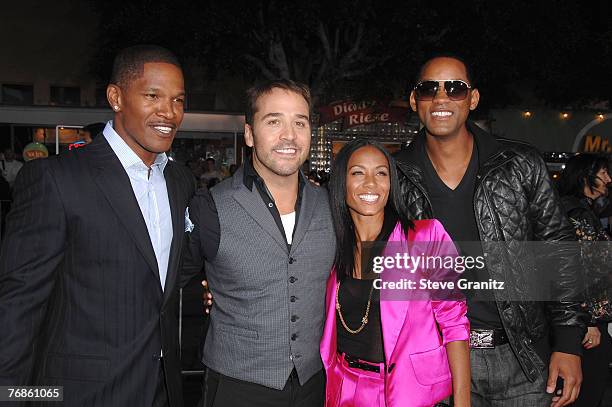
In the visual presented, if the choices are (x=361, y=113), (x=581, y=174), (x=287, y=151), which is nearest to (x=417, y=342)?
(x=287, y=151)

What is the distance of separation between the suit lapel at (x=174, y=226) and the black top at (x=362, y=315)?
0.82 metres

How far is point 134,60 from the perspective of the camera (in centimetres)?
248

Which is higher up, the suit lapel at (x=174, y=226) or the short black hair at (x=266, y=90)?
the short black hair at (x=266, y=90)

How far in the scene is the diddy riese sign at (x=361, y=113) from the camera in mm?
15555

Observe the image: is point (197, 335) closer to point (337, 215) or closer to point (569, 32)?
point (337, 215)

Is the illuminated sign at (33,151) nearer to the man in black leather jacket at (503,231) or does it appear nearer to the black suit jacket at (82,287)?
the black suit jacket at (82,287)

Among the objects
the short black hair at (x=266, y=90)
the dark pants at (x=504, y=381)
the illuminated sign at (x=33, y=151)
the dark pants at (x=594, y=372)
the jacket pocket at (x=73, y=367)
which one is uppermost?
the illuminated sign at (x=33, y=151)

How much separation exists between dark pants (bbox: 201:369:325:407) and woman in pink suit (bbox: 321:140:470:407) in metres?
0.16

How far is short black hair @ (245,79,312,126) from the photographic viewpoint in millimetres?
2746

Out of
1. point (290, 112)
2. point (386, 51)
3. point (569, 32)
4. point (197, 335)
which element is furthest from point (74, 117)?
point (290, 112)

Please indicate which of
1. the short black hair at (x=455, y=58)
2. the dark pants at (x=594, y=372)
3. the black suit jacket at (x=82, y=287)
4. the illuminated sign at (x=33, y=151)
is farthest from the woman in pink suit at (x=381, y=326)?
the illuminated sign at (x=33, y=151)

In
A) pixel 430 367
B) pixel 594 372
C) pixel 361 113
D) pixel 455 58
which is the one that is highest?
pixel 361 113

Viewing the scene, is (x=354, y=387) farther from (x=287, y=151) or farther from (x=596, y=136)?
(x=596, y=136)

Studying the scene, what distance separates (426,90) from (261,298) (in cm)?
153
